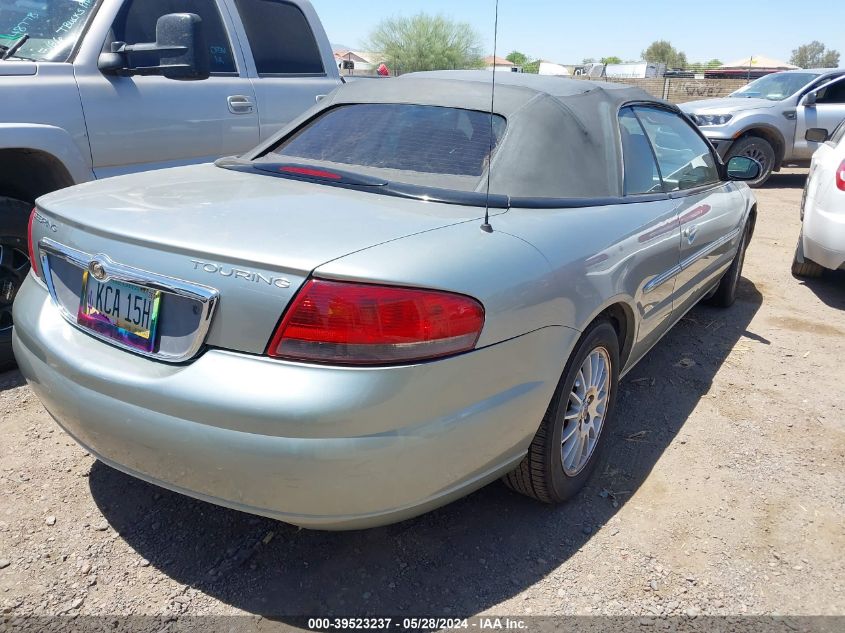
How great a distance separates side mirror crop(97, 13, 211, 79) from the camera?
11.5 ft

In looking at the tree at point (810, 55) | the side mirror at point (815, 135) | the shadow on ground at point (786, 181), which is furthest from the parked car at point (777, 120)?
the tree at point (810, 55)

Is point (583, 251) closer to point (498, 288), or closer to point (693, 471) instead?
point (498, 288)

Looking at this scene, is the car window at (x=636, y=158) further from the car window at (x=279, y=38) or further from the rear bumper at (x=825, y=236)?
the car window at (x=279, y=38)

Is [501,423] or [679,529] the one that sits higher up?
[501,423]

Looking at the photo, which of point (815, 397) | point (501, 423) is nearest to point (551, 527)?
point (501, 423)

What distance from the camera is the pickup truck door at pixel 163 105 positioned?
364 centimetres

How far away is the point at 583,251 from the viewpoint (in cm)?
234

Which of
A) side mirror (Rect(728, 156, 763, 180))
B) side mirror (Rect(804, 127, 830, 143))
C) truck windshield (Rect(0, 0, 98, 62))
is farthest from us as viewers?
side mirror (Rect(804, 127, 830, 143))

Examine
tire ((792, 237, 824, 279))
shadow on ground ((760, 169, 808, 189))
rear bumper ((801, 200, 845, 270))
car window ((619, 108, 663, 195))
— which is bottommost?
tire ((792, 237, 824, 279))

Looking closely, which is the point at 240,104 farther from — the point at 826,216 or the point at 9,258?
the point at 826,216

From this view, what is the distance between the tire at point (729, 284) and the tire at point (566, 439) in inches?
98.8

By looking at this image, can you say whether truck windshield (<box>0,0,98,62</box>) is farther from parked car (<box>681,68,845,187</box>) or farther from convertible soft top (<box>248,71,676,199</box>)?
parked car (<box>681,68,845,187</box>)

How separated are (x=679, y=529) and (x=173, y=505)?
6.18ft

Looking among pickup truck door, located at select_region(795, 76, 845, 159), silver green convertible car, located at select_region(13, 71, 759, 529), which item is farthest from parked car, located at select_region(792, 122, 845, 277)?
pickup truck door, located at select_region(795, 76, 845, 159)
